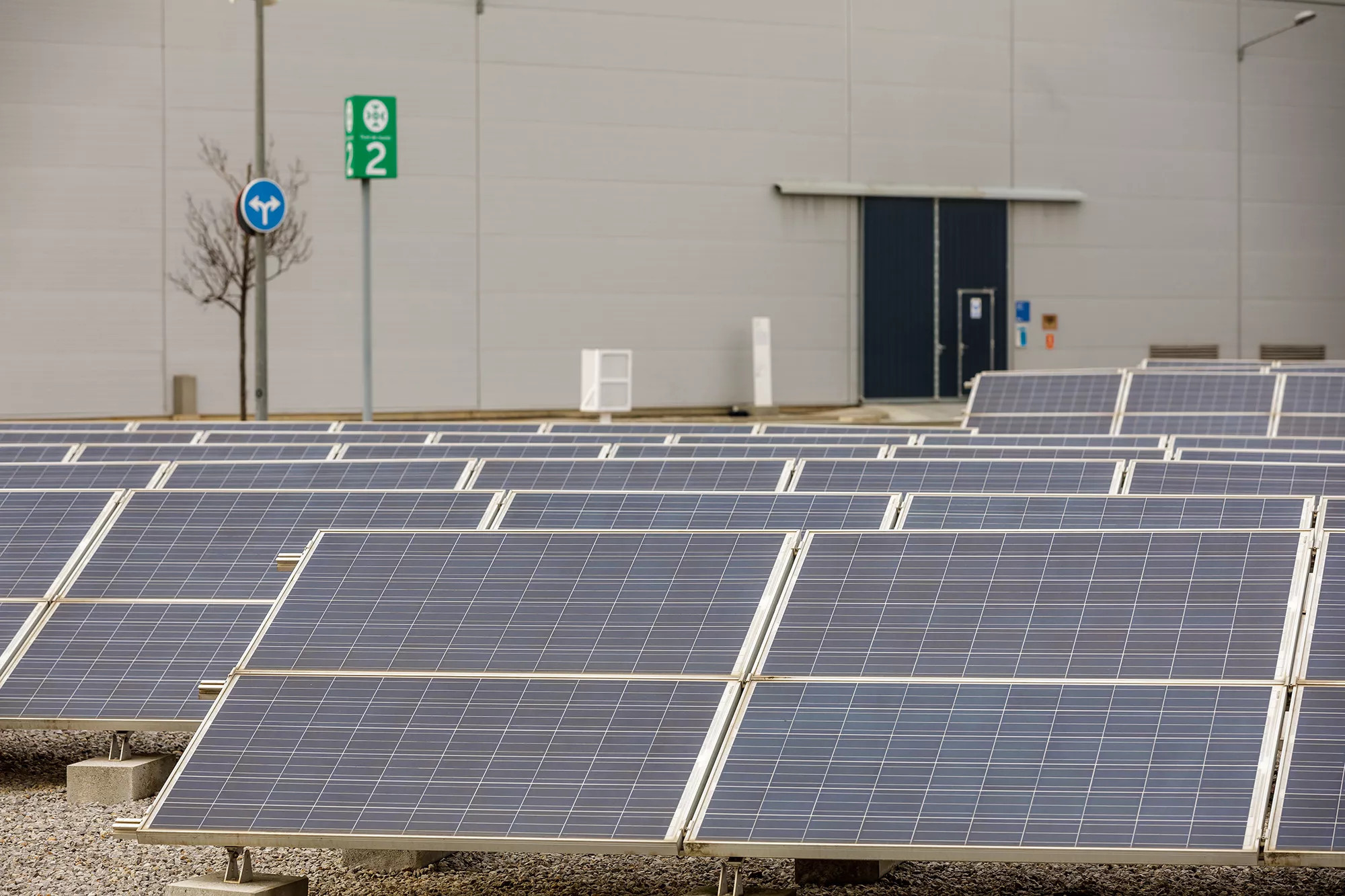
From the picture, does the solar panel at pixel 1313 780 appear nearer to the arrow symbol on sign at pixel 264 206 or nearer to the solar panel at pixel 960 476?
the solar panel at pixel 960 476

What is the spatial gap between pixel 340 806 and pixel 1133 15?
41105 millimetres

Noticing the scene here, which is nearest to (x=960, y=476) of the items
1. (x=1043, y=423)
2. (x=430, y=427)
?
(x=1043, y=423)

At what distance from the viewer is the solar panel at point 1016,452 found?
10.5 m

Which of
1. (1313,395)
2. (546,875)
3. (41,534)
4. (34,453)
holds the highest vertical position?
(1313,395)

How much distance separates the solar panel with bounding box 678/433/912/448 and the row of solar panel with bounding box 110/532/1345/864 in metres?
7.11

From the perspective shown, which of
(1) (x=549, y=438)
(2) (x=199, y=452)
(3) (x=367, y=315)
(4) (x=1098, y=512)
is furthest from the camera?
(3) (x=367, y=315)

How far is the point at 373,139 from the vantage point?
19.3m

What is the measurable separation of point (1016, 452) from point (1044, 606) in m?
6.18

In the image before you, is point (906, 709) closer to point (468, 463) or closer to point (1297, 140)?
point (468, 463)

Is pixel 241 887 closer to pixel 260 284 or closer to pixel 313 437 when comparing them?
pixel 313 437

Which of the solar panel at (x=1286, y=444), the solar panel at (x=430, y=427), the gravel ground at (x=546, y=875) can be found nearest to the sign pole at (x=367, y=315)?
the solar panel at (x=430, y=427)

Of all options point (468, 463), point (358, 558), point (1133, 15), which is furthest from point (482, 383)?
point (358, 558)

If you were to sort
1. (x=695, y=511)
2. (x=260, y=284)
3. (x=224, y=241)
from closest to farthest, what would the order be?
(x=695, y=511) → (x=260, y=284) → (x=224, y=241)

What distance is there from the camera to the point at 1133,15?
136 ft
